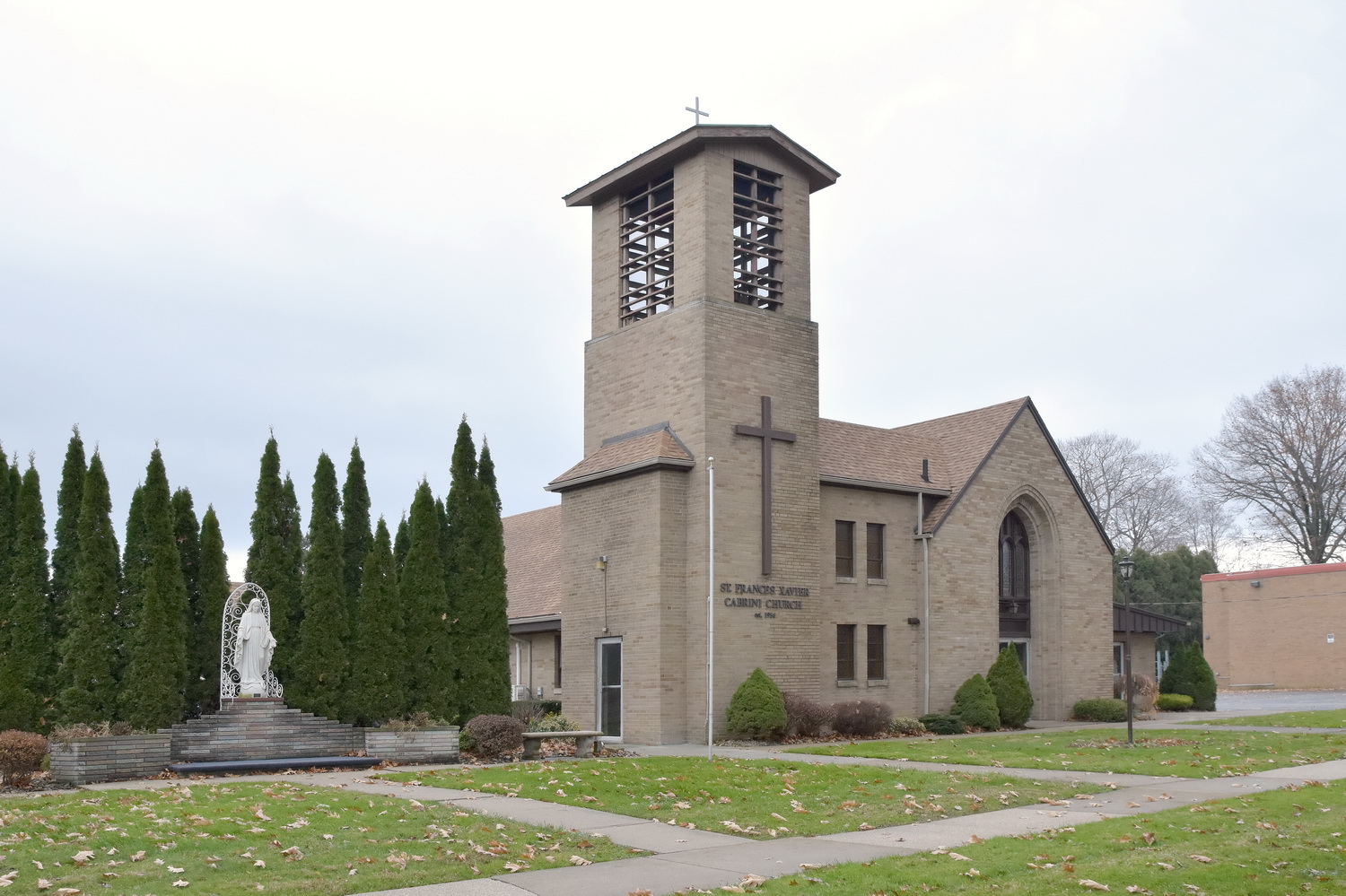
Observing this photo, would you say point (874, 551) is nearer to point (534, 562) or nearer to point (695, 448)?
point (695, 448)

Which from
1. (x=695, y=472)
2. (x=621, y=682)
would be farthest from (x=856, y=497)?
(x=621, y=682)

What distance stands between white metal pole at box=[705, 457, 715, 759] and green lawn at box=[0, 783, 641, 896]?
37.3 ft

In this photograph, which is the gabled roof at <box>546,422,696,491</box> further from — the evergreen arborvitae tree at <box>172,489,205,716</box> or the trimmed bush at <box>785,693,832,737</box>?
the evergreen arborvitae tree at <box>172,489,205,716</box>

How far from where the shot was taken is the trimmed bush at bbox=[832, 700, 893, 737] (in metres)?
28.1

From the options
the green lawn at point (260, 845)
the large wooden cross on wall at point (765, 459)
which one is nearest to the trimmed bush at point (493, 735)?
the green lawn at point (260, 845)

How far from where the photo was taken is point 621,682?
91.9 ft

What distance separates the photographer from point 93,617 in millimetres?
20875

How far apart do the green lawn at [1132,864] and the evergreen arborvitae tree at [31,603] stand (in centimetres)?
1576

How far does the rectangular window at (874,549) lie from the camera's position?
102 ft

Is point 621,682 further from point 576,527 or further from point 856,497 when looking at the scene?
point 856,497

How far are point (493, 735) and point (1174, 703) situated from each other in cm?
2562

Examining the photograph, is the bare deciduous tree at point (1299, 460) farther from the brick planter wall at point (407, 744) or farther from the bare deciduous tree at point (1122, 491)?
the brick planter wall at point (407, 744)

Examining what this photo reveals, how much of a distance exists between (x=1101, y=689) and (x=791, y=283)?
15.0 m

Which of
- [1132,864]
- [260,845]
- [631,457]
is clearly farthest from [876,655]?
[260,845]
